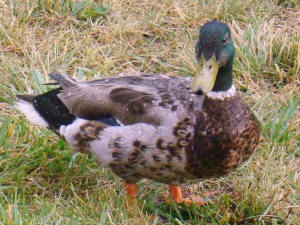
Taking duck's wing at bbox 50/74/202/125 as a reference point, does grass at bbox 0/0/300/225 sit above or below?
below

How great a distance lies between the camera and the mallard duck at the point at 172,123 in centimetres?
301

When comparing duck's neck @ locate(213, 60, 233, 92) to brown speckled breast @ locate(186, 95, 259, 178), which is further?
duck's neck @ locate(213, 60, 233, 92)

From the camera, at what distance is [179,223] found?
10.1 ft

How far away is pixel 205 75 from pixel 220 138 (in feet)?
1.12

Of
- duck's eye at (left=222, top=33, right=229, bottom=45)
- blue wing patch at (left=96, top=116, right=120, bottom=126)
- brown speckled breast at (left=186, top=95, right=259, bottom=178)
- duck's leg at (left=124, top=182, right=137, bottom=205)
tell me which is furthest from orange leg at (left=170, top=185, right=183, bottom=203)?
duck's eye at (left=222, top=33, right=229, bottom=45)

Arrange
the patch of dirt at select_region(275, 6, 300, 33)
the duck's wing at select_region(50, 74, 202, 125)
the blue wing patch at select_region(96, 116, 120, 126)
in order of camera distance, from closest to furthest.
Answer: the duck's wing at select_region(50, 74, 202, 125) → the blue wing patch at select_region(96, 116, 120, 126) → the patch of dirt at select_region(275, 6, 300, 33)

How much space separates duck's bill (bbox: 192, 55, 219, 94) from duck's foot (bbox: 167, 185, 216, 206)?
0.74m

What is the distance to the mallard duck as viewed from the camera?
3.01 meters

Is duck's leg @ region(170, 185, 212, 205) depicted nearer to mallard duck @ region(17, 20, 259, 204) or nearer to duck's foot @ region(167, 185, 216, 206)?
duck's foot @ region(167, 185, 216, 206)

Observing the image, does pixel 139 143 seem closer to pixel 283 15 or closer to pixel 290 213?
pixel 290 213

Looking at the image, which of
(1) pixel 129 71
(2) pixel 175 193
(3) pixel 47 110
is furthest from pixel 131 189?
(1) pixel 129 71

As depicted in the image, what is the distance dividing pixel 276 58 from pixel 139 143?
71.9 inches

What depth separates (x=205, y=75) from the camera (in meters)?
2.97

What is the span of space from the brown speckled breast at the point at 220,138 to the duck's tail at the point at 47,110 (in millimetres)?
765
